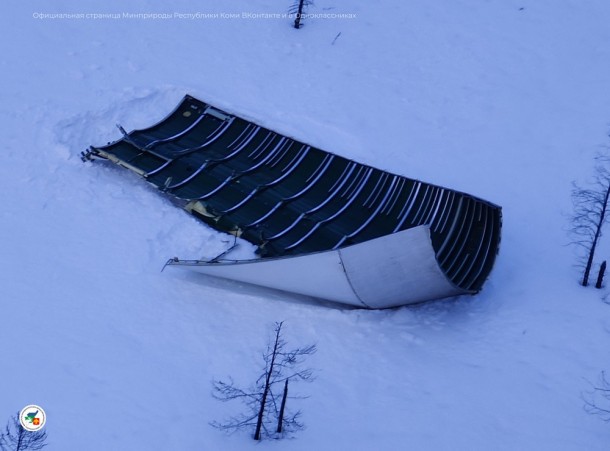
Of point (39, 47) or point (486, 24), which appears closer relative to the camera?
point (39, 47)

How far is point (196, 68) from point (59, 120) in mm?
4514

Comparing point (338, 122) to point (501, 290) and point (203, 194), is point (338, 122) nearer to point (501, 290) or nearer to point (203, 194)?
point (203, 194)

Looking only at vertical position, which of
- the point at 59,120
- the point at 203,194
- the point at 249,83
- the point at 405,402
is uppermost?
the point at 249,83

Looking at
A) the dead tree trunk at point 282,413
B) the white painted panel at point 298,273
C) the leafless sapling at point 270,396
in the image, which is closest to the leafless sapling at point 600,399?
the white painted panel at point 298,273

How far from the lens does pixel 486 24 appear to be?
106 feet

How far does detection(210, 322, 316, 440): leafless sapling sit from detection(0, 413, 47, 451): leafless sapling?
3.16m

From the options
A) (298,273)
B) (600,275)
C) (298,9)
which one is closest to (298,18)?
(298,9)

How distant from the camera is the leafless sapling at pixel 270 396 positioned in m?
19.2

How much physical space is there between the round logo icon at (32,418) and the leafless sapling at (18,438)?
88mm

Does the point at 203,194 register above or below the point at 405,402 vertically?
above

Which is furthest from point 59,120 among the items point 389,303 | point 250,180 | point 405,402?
point 405,402

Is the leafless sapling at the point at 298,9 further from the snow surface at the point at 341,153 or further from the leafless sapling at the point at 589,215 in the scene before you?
the leafless sapling at the point at 589,215

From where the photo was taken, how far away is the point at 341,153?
27203 mm

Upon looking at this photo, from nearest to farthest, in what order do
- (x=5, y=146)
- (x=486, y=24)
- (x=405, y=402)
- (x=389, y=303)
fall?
(x=405, y=402) < (x=389, y=303) < (x=5, y=146) < (x=486, y=24)
